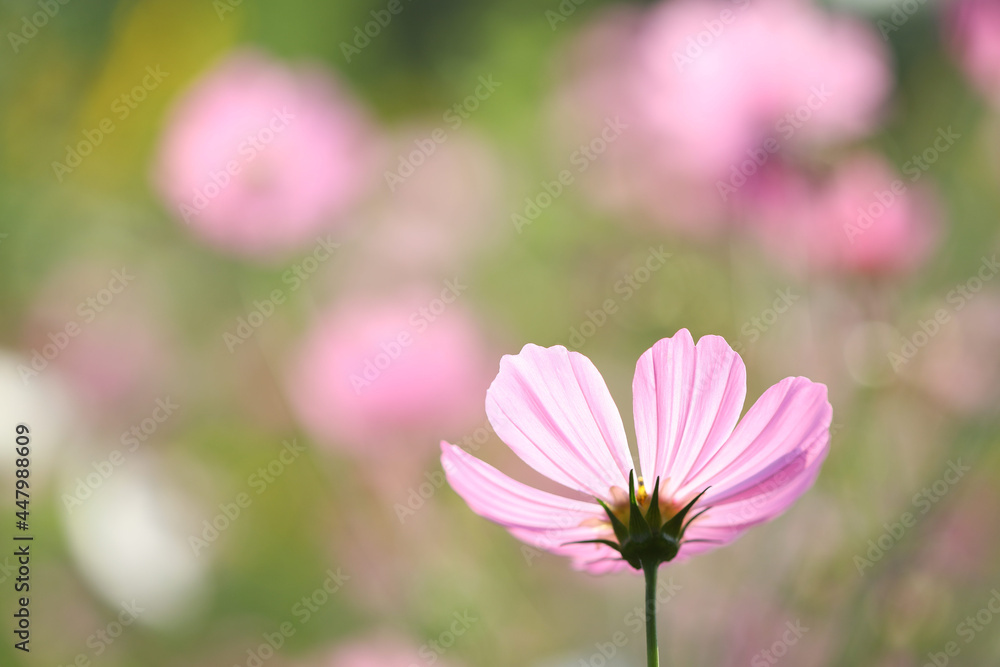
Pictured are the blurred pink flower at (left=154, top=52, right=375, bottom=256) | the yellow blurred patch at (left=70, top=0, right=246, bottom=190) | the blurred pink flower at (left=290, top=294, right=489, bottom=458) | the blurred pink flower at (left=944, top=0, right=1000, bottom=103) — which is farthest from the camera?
the yellow blurred patch at (left=70, top=0, right=246, bottom=190)

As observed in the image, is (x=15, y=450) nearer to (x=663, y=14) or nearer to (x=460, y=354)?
(x=460, y=354)

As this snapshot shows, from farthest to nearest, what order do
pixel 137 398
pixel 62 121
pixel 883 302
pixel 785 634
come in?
pixel 62 121 → pixel 137 398 → pixel 883 302 → pixel 785 634

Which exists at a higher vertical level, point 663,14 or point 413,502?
point 663,14

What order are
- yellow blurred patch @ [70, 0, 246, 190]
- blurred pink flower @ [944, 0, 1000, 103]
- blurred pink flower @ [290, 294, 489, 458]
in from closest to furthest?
blurred pink flower @ [944, 0, 1000, 103], blurred pink flower @ [290, 294, 489, 458], yellow blurred patch @ [70, 0, 246, 190]

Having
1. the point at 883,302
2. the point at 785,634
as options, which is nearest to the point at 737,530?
the point at 785,634

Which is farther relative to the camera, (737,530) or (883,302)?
(883,302)

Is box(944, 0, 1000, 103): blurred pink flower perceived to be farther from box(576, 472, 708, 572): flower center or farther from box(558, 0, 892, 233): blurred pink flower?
box(576, 472, 708, 572): flower center

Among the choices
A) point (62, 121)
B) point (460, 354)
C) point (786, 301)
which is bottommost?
point (62, 121)

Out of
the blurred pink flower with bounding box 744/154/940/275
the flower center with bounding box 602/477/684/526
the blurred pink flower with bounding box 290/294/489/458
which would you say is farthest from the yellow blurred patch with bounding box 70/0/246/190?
the flower center with bounding box 602/477/684/526

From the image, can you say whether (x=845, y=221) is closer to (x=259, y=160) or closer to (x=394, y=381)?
(x=394, y=381)
